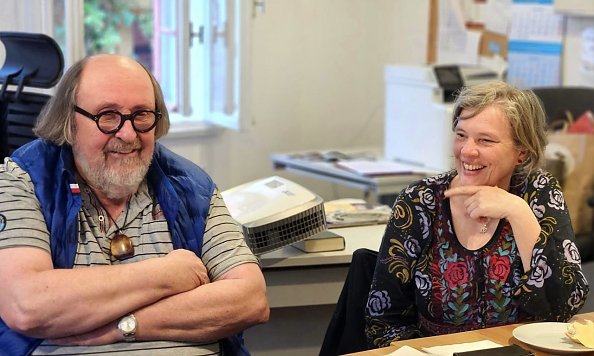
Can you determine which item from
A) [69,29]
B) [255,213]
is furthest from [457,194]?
[69,29]

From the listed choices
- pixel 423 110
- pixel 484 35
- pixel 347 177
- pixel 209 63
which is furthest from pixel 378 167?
pixel 484 35

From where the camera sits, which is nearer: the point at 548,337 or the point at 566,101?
the point at 548,337

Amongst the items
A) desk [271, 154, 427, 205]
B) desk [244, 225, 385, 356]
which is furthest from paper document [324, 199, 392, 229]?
desk [271, 154, 427, 205]

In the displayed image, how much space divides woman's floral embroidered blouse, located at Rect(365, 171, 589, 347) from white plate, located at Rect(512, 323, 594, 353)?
0.13 m

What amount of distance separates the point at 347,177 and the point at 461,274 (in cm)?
191

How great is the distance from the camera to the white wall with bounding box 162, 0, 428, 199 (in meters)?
4.71

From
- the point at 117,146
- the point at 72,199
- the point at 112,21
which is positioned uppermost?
the point at 112,21

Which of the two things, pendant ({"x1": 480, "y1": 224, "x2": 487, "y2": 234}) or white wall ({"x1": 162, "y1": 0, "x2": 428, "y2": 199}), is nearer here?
pendant ({"x1": 480, "y1": 224, "x2": 487, "y2": 234})

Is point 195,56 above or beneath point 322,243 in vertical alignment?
above

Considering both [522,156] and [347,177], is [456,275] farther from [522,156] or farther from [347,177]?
[347,177]

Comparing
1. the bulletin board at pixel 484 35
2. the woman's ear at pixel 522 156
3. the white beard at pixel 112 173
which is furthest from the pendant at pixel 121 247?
the bulletin board at pixel 484 35

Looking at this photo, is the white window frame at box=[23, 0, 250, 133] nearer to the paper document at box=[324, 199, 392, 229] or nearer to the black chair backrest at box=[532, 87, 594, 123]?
the paper document at box=[324, 199, 392, 229]

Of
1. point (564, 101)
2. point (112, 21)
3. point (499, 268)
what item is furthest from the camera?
point (112, 21)

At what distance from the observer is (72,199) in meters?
1.94
